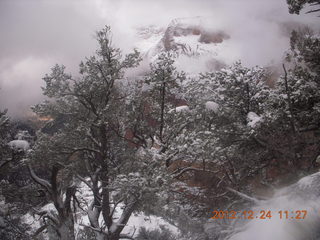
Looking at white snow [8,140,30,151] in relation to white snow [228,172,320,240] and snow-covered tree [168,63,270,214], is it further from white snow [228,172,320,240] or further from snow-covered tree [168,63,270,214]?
white snow [228,172,320,240]

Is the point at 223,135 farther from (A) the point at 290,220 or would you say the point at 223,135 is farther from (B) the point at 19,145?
(B) the point at 19,145

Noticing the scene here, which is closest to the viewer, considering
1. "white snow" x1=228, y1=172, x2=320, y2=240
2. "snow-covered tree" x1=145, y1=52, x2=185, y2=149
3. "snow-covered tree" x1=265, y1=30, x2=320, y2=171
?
"white snow" x1=228, y1=172, x2=320, y2=240

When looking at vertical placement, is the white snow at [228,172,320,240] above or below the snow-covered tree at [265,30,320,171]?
below

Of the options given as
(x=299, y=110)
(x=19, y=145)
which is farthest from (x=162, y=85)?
(x=299, y=110)

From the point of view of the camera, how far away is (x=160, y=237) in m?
13.7

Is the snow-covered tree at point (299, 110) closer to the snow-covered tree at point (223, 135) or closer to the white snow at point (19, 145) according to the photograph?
the snow-covered tree at point (223, 135)

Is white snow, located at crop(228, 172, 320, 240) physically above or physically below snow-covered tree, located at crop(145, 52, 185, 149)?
below
